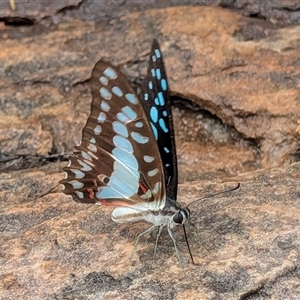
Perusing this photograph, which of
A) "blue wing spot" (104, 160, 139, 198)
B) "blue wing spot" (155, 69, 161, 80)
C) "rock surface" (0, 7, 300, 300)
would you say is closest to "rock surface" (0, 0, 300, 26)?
"rock surface" (0, 7, 300, 300)

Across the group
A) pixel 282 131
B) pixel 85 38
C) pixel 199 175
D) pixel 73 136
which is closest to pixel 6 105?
pixel 73 136

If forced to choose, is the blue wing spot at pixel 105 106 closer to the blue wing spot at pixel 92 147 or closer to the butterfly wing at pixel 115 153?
the butterfly wing at pixel 115 153

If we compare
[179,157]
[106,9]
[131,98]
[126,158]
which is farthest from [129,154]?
[106,9]

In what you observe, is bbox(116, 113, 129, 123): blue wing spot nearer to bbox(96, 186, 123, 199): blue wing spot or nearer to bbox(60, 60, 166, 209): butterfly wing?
bbox(60, 60, 166, 209): butterfly wing

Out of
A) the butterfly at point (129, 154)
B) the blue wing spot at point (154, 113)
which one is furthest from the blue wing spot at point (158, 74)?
the blue wing spot at point (154, 113)

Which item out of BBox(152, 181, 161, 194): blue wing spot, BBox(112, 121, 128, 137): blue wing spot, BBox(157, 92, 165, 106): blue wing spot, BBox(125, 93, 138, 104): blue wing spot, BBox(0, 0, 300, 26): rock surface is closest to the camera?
BBox(125, 93, 138, 104): blue wing spot

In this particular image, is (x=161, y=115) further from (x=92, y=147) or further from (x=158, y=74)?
(x=92, y=147)
